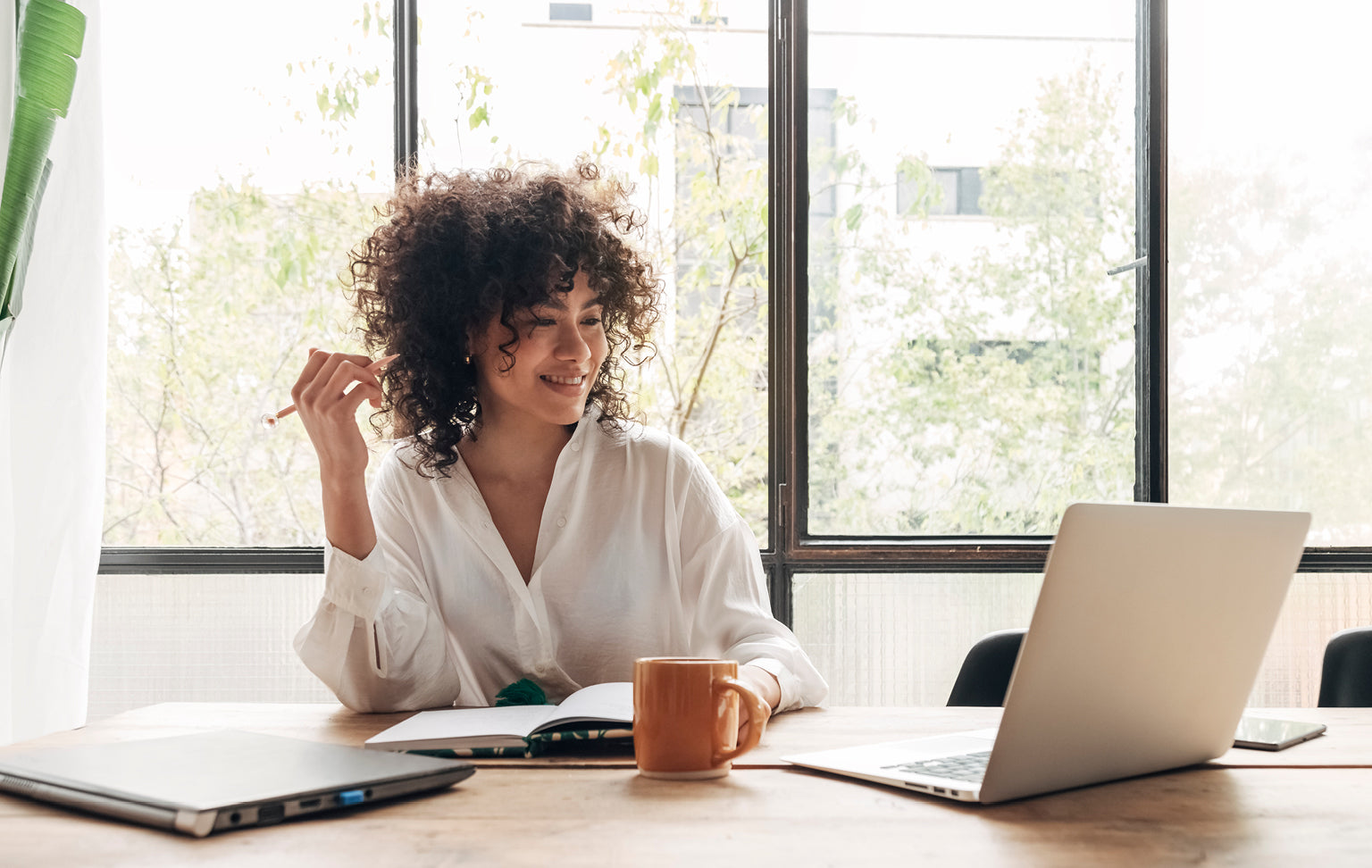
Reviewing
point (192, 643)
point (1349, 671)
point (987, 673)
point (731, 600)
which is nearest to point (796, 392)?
point (987, 673)

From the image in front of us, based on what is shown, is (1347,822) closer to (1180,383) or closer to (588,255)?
(588,255)

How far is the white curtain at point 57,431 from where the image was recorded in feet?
7.70

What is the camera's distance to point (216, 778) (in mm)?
893

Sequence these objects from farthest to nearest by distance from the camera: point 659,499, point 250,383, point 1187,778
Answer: point 250,383
point 659,499
point 1187,778

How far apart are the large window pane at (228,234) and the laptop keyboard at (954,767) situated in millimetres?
1926

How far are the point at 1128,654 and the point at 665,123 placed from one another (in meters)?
2.06

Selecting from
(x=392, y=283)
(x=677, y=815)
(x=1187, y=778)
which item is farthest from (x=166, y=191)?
(x=1187, y=778)

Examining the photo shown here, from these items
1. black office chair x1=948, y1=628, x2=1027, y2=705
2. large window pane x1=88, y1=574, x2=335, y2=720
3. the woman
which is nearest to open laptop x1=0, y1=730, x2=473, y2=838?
the woman

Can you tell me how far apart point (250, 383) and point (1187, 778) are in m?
2.23

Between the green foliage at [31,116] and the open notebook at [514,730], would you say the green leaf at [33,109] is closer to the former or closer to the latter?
the green foliage at [31,116]

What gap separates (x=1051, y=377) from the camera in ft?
8.87

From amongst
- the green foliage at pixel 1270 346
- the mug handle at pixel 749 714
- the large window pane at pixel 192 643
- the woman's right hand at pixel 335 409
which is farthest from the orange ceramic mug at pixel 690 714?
the green foliage at pixel 1270 346

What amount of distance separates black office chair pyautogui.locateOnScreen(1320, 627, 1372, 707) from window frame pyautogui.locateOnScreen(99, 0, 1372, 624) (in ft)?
2.73

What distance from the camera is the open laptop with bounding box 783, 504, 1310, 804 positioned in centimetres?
81
